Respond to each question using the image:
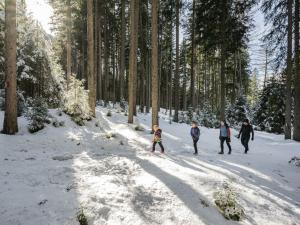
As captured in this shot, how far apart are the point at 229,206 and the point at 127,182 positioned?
2534 millimetres

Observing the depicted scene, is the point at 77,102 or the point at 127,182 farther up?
the point at 77,102

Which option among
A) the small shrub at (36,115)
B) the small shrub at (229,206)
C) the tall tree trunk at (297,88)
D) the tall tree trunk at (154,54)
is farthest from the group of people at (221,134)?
the tall tree trunk at (297,88)

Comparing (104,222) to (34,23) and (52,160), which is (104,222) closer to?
(52,160)

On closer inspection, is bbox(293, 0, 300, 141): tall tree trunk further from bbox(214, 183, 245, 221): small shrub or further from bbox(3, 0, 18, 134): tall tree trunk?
bbox(3, 0, 18, 134): tall tree trunk

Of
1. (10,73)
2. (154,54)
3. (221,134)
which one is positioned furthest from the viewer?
(154,54)

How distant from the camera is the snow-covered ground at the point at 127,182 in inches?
215

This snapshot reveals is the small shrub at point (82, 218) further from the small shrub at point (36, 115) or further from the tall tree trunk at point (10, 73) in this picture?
the small shrub at point (36, 115)

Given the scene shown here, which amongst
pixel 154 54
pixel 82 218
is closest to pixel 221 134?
pixel 154 54

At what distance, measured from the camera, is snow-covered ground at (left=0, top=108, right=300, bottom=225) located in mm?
5473

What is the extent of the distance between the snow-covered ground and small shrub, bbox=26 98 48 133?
0.32 meters

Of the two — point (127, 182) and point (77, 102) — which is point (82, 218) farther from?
point (77, 102)

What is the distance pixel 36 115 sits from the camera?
1233 centimetres

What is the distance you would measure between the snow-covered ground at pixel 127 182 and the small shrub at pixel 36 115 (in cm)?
32

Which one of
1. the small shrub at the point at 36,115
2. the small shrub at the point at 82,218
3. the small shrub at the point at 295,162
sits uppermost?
the small shrub at the point at 36,115
